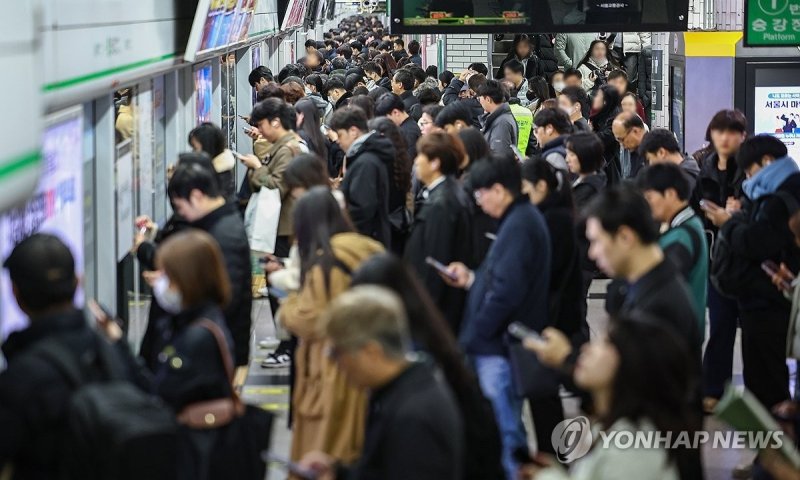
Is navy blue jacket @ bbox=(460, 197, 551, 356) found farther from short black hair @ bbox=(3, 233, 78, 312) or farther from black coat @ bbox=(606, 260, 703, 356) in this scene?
short black hair @ bbox=(3, 233, 78, 312)

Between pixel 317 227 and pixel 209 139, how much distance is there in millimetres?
2969

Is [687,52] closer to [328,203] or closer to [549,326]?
[549,326]

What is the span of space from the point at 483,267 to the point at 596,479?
281cm

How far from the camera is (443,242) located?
726cm

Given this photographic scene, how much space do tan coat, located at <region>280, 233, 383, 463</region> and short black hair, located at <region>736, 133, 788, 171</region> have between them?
2729 millimetres

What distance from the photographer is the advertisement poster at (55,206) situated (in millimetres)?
5402

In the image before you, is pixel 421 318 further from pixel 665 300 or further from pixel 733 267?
pixel 733 267

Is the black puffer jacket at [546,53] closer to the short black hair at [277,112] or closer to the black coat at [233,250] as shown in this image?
the short black hair at [277,112]

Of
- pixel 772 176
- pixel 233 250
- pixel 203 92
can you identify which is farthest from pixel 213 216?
pixel 203 92

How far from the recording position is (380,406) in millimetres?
3912

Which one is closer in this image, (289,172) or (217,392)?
(217,392)

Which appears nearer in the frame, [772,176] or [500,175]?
[500,175]

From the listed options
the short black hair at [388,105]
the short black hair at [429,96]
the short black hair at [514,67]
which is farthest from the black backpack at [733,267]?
the short black hair at [514,67]

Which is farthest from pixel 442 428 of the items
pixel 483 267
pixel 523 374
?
pixel 483 267
